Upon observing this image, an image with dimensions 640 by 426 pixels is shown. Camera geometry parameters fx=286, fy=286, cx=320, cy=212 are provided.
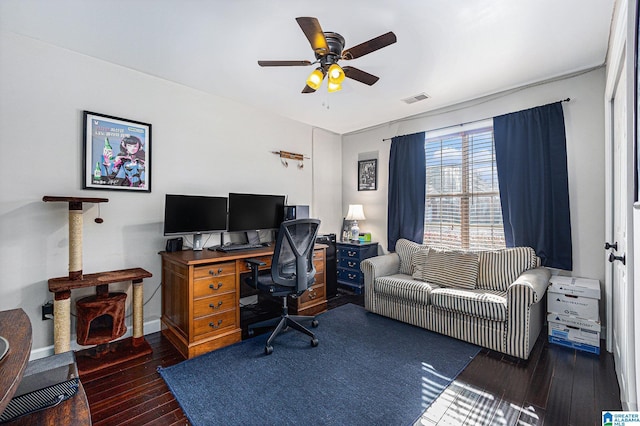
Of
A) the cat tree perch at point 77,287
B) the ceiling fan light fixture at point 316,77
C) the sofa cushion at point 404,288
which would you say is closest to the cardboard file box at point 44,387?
the cat tree perch at point 77,287

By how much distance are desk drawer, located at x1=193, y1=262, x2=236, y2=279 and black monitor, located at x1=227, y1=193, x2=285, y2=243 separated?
26.1 inches

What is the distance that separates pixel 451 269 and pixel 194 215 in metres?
2.81

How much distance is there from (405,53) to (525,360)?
2791mm

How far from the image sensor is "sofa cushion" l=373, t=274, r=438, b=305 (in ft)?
9.54

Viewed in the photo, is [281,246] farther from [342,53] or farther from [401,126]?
[401,126]

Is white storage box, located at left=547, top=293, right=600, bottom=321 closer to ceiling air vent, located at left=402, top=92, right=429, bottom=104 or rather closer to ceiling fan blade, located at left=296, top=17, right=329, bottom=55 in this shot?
ceiling air vent, located at left=402, top=92, right=429, bottom=104

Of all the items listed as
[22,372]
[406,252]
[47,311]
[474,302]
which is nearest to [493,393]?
[474,302]

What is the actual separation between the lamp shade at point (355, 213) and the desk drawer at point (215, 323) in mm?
2500

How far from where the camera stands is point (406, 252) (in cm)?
379

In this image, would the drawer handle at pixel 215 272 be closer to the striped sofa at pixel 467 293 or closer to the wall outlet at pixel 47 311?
the wall outlet at pixel 47 311

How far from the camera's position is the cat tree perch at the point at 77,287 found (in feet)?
7.16

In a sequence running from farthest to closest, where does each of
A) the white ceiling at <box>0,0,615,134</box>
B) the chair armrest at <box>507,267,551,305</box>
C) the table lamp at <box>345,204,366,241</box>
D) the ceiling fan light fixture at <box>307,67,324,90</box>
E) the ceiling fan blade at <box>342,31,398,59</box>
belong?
the table lamp at <box>345,204,366,241</box> → the chair armrest at <box>507,267,551,305</box> → the ceiling fan light fixture at <box>307,67,324,90</box> → the white ceiling at <box>0,0,615,134</box> → the ceiling fan blade at <box>342,31,398,59</box>

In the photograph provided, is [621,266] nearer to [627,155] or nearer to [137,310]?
[627,155]
